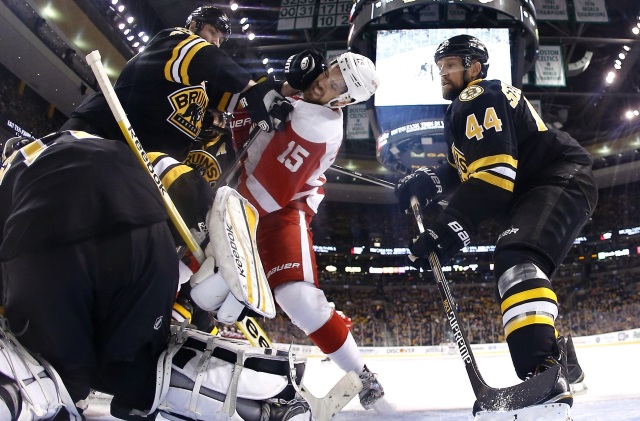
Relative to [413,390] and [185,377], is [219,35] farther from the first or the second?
[413,390]

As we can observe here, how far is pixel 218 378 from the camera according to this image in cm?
136

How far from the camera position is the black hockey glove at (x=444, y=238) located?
7.16 feet

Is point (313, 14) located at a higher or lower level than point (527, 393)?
higher

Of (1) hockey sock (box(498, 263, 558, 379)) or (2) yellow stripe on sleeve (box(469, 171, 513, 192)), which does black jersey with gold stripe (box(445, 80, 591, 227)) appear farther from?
(1) hockey sock (box(498, 263, 558, 379))

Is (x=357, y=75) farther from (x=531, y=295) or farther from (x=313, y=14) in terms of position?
(x=313, y=14)

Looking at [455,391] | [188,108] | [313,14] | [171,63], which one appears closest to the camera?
[171,63]

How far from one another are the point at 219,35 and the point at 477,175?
4.26ft

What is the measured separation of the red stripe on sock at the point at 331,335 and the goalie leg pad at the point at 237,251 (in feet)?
4.15

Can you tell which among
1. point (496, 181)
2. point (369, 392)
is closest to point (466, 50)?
point (496, 181)

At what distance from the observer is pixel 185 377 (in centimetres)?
138

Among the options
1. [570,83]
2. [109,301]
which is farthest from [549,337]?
[570,83]

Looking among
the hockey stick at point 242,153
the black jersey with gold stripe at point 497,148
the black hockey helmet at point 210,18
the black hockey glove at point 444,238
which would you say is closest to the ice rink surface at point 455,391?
the black hockey glove at point 444,238

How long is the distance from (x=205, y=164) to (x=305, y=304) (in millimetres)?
776

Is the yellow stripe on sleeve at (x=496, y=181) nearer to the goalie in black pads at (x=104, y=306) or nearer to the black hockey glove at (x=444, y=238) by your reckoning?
the black hockey glove at (x=444, y=238)
